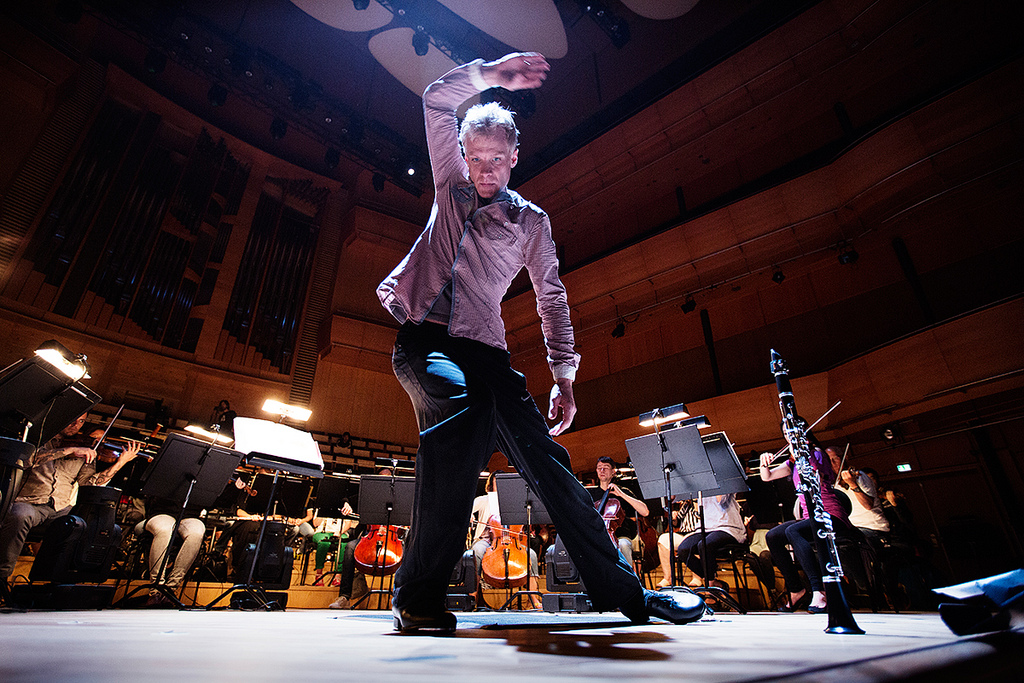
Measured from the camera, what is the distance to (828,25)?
7.76m

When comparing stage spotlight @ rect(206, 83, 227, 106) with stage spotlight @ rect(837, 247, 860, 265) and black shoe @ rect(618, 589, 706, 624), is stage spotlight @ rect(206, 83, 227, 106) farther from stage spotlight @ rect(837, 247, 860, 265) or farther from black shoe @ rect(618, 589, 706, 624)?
stage spotlight @ rect(837, 247, 860, 265)

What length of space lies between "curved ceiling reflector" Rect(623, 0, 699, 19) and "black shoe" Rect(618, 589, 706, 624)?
9.35m

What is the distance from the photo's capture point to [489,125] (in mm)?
1600

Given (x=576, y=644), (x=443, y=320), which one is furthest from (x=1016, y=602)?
(x=443, y=320)

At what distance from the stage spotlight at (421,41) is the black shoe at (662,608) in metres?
9.52

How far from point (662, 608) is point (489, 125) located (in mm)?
1565

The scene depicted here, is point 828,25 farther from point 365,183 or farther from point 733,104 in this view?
point 365,183

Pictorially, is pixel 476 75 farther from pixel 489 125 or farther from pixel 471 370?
pixel 471 370

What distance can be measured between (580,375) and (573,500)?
30.2 feet

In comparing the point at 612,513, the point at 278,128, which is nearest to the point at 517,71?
the point at 612,513

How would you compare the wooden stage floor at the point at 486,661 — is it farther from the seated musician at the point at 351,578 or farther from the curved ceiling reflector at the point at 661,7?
the curved ceiling reflector at the point at 661,7

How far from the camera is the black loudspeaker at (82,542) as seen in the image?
137 inches

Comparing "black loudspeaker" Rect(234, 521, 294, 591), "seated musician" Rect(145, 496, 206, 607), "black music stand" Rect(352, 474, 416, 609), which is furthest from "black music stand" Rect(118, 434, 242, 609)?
"black music stand" Rect(352, 474, 416, 609)

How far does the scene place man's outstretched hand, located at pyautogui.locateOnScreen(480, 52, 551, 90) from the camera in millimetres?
1436
